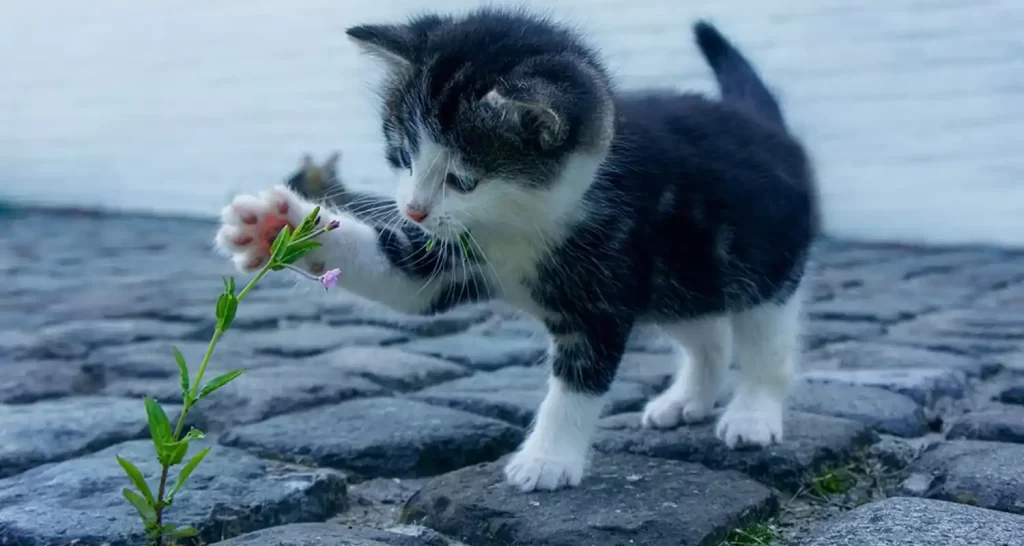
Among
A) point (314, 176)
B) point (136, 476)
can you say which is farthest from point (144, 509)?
point (314, 176)

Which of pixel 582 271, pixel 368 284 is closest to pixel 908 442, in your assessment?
pixel 582 271

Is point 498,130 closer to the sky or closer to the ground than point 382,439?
closer to the sky

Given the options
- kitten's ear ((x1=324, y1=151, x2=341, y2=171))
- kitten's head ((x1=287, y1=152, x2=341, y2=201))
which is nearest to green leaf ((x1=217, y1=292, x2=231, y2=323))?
kitten's head ((x1=287, y1=152, x2=341, y2=201))

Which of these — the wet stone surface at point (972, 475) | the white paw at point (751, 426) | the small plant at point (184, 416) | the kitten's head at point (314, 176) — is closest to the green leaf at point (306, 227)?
the small plant at point (184, 416)

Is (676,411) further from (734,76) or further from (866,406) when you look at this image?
(734,76)

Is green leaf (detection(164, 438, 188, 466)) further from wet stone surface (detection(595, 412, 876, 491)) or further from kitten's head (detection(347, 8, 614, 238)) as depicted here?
wet stone surface (detection(595, 412, 876, 491))

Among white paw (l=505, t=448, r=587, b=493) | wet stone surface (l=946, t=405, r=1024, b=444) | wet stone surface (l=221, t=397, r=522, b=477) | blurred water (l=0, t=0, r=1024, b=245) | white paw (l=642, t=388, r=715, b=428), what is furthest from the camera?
blurred water (l=0, t=0, r=1024, b=245)
